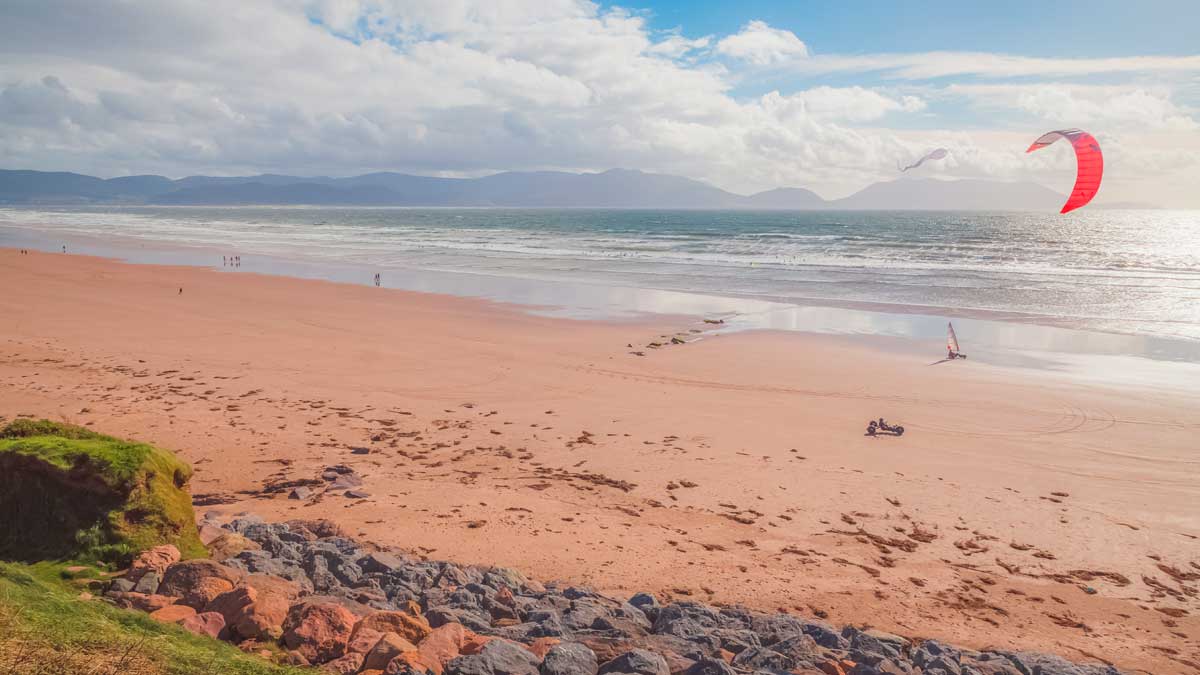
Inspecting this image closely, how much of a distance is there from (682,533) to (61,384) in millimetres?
10250

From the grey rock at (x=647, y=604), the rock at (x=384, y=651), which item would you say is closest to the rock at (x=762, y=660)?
the grey rock at (x=647, y=604)

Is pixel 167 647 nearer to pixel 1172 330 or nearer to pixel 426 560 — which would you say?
pixel 426 560

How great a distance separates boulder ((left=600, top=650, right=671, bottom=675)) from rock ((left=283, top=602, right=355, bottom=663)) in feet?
4.88

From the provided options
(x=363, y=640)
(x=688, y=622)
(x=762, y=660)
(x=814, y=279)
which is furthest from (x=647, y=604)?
(x=814, y=279)

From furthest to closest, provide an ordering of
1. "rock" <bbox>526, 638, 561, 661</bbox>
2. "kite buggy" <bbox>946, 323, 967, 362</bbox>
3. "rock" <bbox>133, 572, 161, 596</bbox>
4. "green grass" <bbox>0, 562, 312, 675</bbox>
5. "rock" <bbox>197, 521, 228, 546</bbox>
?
"kite buggy" <bbox>946, 323, 967, 362</bbox> < "rock" <bbox>197, 521, 228, 546</bbox> < "rock" <bbox>133, 572, 161, 596</bbox> < "rock" <bbox>526, 638, 561, 661</bbox> < "green grass" <bbox>0, 562, 312, 675</bbox>

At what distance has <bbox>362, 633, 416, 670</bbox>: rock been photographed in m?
3.66

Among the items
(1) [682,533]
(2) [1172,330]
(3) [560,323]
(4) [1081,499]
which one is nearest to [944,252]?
(2) [1172,330]

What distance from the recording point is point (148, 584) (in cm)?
421

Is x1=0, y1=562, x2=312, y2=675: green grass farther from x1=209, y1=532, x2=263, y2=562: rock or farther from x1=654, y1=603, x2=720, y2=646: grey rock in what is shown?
x1=654, y1=603, x2=720, y2=646: grey rock

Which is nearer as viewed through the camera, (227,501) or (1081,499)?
(227,501)

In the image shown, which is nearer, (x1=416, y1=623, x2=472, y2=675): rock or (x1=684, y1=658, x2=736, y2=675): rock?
(x1=416, y1=623, x2=472, y2=675): rock

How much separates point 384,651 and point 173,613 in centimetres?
125

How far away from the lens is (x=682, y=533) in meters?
6.94

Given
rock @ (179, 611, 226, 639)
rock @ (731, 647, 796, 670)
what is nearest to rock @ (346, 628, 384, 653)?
rock @ (179, 611, 226, 639)
